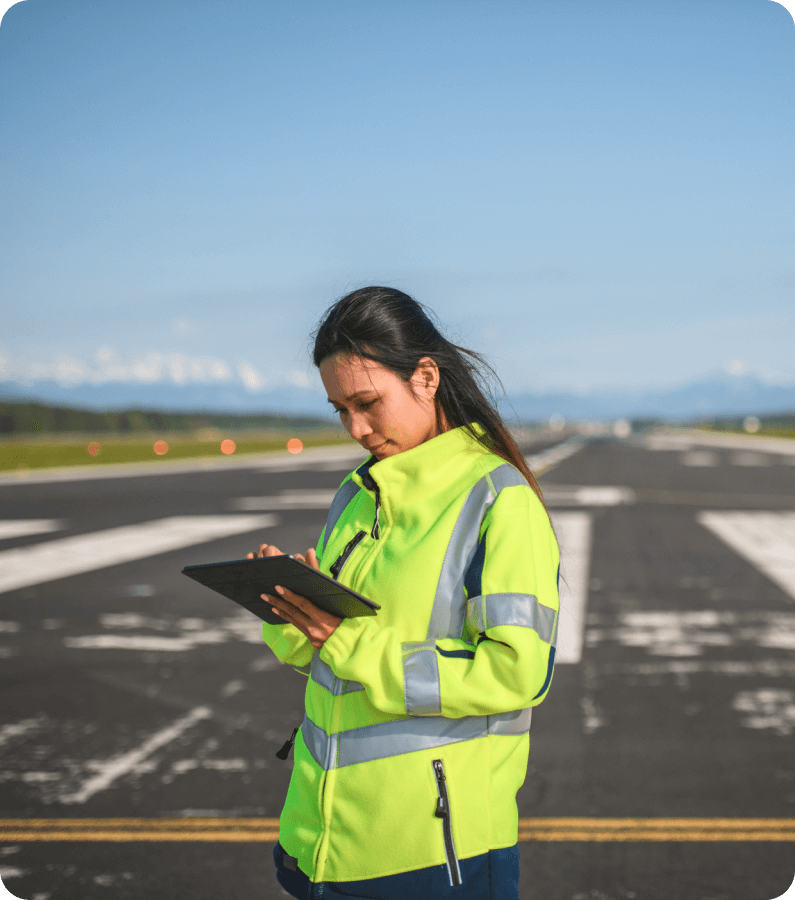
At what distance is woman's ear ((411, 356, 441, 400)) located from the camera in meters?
1.95

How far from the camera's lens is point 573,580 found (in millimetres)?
10047

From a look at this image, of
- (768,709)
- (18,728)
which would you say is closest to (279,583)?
(18,728)

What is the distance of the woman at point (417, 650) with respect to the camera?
5.78 feet

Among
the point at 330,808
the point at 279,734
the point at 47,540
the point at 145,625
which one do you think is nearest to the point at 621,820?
the point at 279,734

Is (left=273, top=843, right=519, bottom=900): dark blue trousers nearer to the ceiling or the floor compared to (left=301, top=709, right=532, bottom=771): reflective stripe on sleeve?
nearer to the floor

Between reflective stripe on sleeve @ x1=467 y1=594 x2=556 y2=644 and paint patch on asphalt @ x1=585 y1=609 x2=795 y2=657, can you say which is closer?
reflective stripe on sleeve @ x1=467 y1=594 x2=556 y2=644

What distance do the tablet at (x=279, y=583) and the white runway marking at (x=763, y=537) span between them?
8691mm

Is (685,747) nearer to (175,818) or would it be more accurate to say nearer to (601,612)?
(175,818)

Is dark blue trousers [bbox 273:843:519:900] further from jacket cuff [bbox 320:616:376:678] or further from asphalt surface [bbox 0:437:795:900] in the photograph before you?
asphalt surface [bbox 0:437:795:900]

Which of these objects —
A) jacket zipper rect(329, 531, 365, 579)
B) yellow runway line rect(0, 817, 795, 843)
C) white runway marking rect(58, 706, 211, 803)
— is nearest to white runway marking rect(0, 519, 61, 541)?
white runway marking rect(58, 706, 211, 803)

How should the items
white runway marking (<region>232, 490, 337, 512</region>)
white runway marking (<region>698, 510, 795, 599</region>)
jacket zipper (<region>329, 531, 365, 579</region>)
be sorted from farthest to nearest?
white runway marking (<region>232, 490, 337, 512</region>), white runway marking (<region>698, 510, 795, 599</region>), jacket zipper (<region>329, 531, 365, 579</region>)

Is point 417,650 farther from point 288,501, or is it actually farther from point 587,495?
point 587,495

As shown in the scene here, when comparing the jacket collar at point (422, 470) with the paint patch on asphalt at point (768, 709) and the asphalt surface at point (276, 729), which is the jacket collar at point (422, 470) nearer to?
the asphalt surface at point (276, 729)

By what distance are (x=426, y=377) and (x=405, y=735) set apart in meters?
0.80
